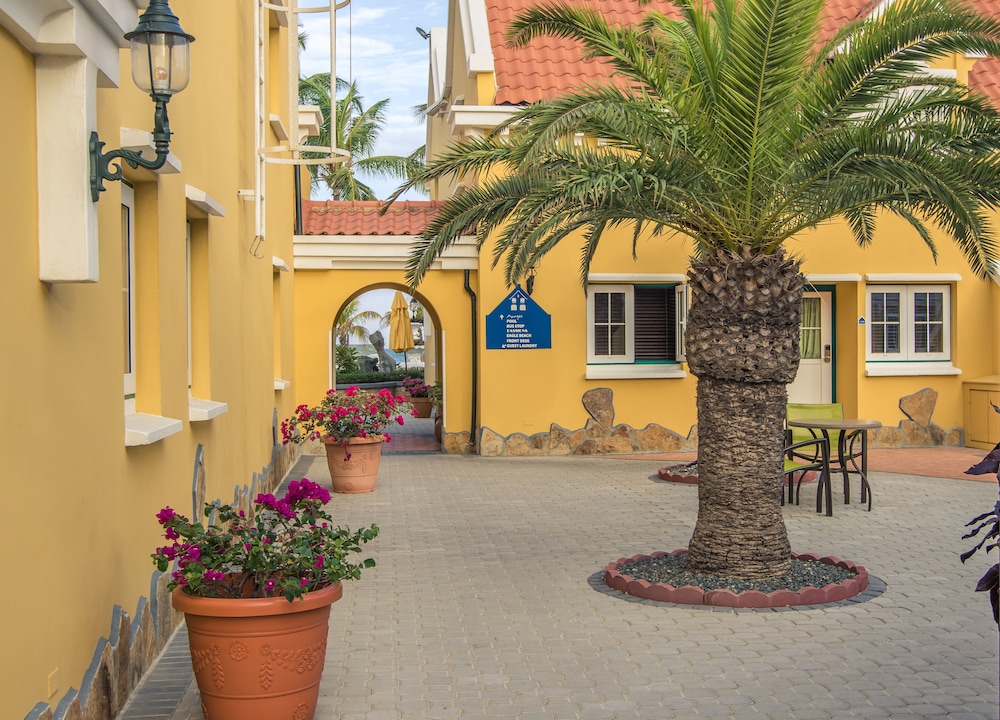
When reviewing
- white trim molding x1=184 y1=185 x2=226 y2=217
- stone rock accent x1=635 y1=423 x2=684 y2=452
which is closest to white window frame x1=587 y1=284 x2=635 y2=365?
stone rock accent x1=635 y1=423 x2=684 y2=452

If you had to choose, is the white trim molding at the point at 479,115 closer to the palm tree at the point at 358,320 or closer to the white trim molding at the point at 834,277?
the white trim molding at the point at 834,277

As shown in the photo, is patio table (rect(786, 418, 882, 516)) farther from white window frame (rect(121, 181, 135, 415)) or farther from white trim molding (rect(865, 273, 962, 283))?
white window frame (rect(121, 181, 135, 415))

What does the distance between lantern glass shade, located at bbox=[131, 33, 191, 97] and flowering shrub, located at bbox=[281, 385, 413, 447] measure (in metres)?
8.04

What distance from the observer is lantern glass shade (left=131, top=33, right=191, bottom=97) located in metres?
4.49

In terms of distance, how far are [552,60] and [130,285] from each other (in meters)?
12.2

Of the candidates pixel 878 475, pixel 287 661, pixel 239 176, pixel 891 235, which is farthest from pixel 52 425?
pixel 891 235

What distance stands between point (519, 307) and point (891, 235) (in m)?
5.92

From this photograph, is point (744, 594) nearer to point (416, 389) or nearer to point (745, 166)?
point (745, 166)

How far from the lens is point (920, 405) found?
54.5 feet

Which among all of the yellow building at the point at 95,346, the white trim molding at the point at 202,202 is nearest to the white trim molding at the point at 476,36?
the yellow building at the point at 95,346

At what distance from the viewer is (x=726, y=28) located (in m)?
7.51

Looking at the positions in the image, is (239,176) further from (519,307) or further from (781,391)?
(519,307)

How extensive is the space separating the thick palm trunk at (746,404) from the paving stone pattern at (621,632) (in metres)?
0.60

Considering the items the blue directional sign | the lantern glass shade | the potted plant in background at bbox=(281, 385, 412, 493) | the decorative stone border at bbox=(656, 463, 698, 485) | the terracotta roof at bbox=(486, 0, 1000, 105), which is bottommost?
the decorative stone border at bbox=(656, 463, 698, 485)
